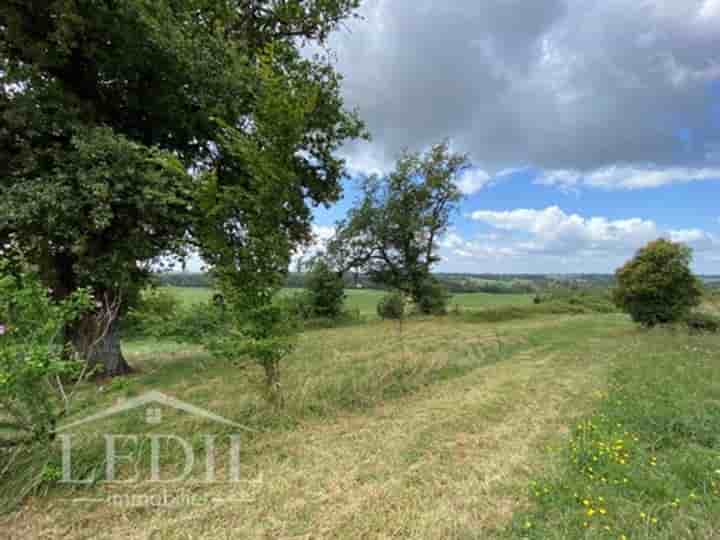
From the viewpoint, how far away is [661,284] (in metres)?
8.71

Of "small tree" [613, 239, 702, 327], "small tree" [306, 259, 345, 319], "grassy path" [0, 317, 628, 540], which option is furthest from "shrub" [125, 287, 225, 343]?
"small tree" [613, 239, 702, 327]

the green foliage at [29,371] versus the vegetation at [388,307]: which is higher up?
the green foliage at [29,371]

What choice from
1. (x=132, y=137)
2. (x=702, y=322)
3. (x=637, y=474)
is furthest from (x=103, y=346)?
(x=702, y=322)

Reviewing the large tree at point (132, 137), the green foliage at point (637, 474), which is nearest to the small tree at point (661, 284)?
the green foliage at point (637, 474)

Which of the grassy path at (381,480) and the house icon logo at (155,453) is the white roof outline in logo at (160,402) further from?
the grassy path at (381,480)

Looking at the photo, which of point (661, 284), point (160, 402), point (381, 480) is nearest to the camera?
point (381, 480)

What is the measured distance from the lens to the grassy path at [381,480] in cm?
189

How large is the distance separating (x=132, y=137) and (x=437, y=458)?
293 inches

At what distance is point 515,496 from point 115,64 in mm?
8046

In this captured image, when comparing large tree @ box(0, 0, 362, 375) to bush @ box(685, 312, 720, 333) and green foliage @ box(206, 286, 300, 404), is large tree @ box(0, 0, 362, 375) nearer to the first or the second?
green foliage @ box(206, 286, 300, 404)

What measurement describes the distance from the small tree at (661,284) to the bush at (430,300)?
8.61 m

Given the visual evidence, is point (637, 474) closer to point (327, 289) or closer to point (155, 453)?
point (155, 453)

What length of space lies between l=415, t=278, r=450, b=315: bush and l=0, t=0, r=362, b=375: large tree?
498 inches

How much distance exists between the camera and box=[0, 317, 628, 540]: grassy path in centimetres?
189
